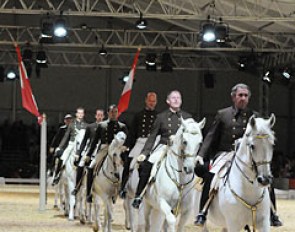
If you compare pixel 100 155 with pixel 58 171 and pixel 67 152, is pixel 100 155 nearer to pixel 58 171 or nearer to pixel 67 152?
pixel 67 152

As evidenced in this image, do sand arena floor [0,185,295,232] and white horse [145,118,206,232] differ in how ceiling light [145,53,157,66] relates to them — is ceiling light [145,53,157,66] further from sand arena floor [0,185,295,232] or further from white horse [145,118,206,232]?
white horse [145,118,206,232]

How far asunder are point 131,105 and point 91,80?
224cm

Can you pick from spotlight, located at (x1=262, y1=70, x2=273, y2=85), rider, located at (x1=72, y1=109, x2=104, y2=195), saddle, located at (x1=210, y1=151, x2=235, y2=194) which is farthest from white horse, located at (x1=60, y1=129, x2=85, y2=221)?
spotlight, located at (x1=262, y1=70, x2=273, y2=85)

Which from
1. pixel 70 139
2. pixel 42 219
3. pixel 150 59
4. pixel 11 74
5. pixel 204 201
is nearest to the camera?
pixel 204 201

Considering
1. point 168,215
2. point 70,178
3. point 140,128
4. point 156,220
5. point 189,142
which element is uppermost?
point 140,128

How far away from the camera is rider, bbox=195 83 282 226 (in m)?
8.58

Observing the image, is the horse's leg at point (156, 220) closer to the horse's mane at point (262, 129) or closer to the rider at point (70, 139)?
the horse's mane at point (262, 129)

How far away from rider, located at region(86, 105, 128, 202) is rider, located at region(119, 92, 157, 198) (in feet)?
3.43

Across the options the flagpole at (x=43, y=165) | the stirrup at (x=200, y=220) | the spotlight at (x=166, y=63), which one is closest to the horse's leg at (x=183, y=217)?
the stirrup at (x=200, y=220)

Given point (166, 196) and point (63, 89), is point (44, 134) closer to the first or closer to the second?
point (166, 196)

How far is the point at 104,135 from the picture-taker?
1409cm

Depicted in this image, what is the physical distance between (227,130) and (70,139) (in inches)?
397

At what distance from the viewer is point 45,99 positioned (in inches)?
1528

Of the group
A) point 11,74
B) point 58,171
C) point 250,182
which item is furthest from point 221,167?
point 11,74
